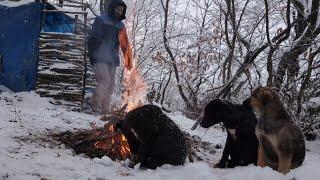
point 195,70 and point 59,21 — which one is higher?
point 59,21

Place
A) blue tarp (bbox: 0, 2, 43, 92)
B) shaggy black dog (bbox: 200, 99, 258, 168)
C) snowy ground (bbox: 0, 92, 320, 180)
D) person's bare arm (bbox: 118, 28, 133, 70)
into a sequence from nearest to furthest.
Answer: snowy ground (bbox: 0, 92, 320, 180) → shaggy black dog (bbox: 200, 99, 258, 168) → person's bare arm (bbox: 118, 28, 133, 70) → blue tarp (bbox: 0, 2, 43, 92)

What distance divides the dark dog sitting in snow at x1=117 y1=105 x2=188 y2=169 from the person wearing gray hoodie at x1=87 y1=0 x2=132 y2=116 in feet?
13.9

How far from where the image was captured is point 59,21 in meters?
13.0

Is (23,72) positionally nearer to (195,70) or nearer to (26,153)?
(26,153)

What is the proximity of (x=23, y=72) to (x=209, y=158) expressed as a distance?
6581 mm

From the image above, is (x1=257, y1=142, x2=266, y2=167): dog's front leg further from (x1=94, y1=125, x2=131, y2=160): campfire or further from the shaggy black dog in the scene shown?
(x1=94, y1=125, x2=131, y2=160): campfire

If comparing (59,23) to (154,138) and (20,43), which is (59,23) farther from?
(154,138)

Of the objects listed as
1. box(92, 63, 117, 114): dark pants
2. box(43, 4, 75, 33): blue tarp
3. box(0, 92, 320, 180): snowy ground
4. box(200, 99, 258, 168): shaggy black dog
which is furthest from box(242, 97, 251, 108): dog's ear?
box(43, 4, 75, 33): blue tarp

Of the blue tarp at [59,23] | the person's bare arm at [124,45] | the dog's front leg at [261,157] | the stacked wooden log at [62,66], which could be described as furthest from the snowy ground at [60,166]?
the blue tarp at [59,23]

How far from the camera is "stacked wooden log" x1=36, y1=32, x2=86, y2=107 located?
12.1 meters

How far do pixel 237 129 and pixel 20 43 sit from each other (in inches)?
308

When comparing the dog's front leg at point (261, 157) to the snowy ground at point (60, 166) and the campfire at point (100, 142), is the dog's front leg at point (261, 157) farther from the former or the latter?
the campfire at point (100, 142)

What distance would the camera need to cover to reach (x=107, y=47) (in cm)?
1064

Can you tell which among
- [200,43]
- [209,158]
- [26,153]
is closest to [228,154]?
[209,158]
